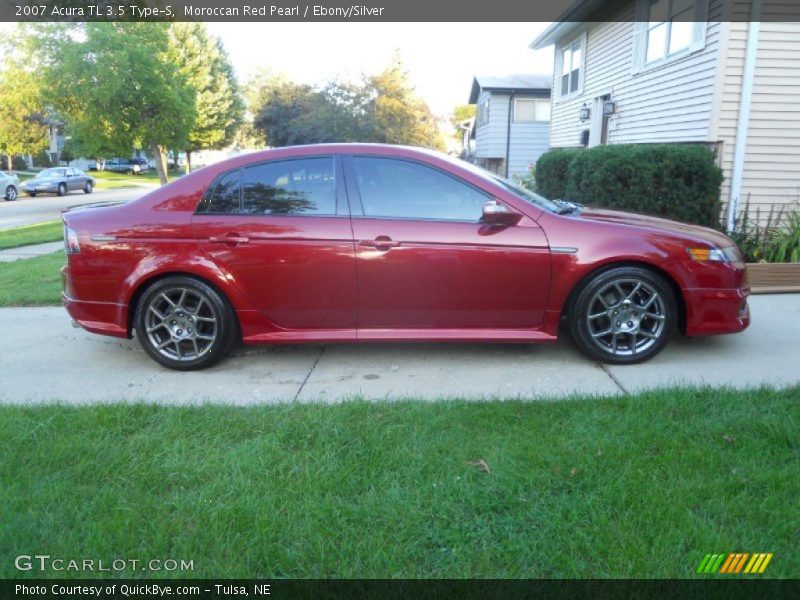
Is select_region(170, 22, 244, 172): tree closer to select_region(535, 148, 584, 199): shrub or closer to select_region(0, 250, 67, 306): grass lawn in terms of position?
select_region(535, 148, 584, 199): shrub

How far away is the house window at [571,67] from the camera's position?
56.5 feet

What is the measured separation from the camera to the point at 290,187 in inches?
184

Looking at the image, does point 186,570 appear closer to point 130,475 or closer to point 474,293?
point 130,475

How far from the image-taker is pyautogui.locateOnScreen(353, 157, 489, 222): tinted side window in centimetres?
454

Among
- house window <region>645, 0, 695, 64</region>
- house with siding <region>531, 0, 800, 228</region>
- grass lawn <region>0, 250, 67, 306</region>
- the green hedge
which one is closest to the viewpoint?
grass lawn <region>0, 250, 67, 306</region>

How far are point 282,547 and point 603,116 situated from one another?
14.9 meters

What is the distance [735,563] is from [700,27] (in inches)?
377

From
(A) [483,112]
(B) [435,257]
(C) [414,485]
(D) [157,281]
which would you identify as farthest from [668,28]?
(A) [483,112]

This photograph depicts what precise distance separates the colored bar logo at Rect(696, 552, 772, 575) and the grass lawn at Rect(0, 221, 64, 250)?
1298 centimetres

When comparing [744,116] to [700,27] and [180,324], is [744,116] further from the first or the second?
[180,324]

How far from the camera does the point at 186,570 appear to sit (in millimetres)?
2428

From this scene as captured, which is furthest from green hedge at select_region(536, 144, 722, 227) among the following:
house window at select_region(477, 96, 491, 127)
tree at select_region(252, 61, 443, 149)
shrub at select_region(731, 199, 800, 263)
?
tree at select_region(252, 61, 443, 149)
